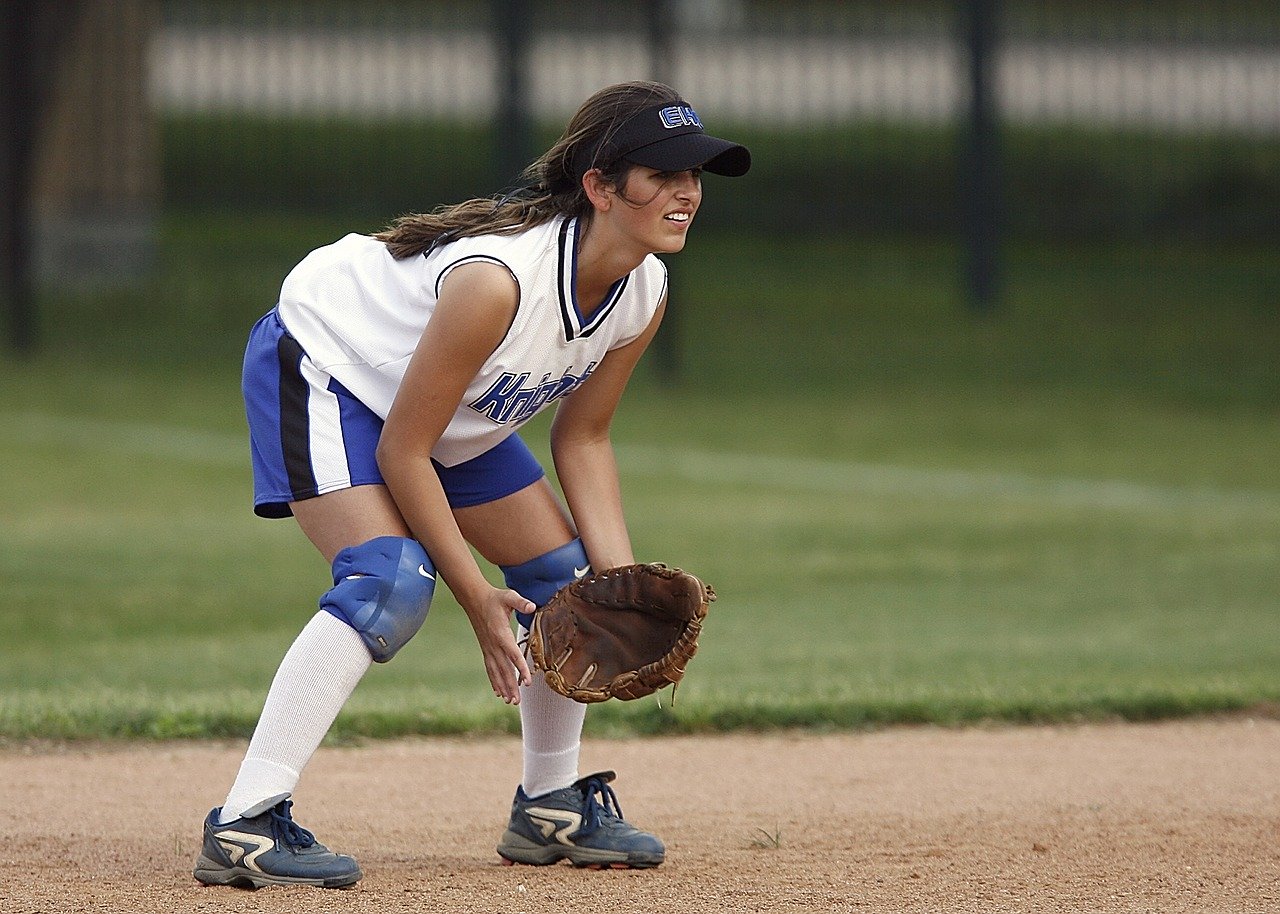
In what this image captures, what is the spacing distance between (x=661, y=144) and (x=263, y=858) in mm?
1502

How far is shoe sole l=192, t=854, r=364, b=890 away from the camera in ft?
11.2

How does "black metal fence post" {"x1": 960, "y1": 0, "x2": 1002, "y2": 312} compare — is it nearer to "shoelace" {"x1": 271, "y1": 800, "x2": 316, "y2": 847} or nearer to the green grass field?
the green grass field

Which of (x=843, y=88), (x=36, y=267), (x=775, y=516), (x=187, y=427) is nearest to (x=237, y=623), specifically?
(x=775, y=516)

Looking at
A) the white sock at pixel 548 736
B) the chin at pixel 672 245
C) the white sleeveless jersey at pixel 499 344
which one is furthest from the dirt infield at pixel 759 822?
the chin at pixel 672 245

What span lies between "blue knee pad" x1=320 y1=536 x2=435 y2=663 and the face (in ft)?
2.37

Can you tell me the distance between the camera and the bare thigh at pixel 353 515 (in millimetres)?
3473

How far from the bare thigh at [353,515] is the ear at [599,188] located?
2.22ft

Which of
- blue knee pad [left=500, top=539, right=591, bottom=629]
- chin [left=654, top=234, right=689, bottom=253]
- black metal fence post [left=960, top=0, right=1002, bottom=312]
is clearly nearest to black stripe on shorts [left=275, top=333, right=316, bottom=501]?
blue knee pad [left=500, top=539, right=591, bottom=629]

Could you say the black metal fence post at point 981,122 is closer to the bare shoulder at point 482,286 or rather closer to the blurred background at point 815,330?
the blurred background at point 815,330

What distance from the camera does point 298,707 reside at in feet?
11.1

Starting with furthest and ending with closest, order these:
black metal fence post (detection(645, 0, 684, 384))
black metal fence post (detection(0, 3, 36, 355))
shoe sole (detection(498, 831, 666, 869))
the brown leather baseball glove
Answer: black metal fence post (detection(0, 3, 36, 355)) → black metal fence post (detection(645, 0, 684, 384)) → shoe sole (detection(498, 831, 666, 869)) → the brown leather baseball glove

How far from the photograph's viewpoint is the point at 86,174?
18.2m

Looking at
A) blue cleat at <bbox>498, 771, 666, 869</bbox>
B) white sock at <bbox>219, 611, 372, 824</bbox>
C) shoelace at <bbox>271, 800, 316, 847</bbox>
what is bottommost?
blue cleat at <bbox>498, 771, 666, 869</bbox>

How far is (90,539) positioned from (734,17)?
68.3ft
